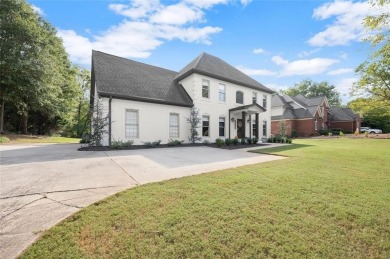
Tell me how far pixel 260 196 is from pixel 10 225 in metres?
4.27

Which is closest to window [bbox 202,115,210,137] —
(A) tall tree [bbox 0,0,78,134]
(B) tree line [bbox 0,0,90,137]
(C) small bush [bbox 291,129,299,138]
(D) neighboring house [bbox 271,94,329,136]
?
(B) tree line [bbox 0,0,90,137]

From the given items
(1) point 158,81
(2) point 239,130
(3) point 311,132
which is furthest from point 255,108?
(3) point 311,132

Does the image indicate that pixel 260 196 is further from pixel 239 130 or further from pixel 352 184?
pixel 239 130

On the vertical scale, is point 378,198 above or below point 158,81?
below

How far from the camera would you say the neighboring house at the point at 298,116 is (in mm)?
33312

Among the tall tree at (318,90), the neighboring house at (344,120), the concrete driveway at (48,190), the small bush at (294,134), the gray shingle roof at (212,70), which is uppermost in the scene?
the tall tree at (318,90)

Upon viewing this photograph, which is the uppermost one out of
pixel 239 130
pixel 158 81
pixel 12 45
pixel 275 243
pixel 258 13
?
pixel 12 45

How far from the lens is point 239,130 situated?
20.2 m

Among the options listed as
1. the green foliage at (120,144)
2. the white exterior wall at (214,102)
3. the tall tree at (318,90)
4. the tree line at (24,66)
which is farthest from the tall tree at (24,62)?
the tall tree at (318,90)

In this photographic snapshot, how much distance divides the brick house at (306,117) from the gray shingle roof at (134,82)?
19.9 metres

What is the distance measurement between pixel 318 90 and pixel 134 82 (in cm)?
6465

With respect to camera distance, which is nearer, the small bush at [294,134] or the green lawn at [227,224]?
the green lawn at [227,224]

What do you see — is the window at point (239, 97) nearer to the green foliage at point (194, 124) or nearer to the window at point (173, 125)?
the green foliage at point (194, 124)

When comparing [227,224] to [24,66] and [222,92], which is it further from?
[24,66]
